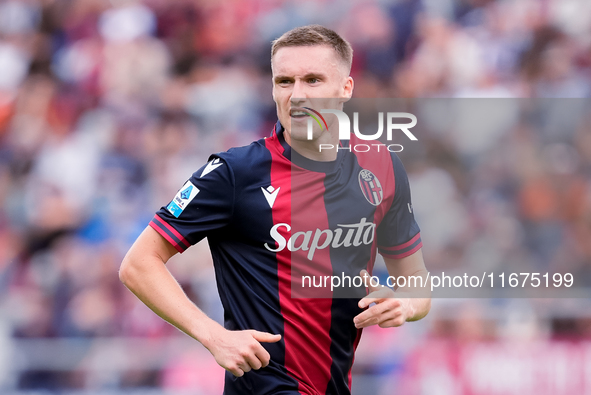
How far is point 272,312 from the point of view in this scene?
10.4 ft

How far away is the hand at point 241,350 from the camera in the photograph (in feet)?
9.29

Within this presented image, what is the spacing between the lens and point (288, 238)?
3.23 m

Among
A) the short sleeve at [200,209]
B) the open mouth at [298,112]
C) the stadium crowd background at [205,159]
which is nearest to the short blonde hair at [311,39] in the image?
the open mouth at [298,112]

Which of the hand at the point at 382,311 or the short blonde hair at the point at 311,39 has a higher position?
the short blonde hair at the point at 311,39

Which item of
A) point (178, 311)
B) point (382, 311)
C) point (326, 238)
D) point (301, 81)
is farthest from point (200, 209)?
point (382, 311)

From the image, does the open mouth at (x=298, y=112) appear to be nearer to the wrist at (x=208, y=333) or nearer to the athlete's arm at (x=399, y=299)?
the athlete's arm at (x=399, y=299)

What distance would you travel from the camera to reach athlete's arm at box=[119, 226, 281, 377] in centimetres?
286

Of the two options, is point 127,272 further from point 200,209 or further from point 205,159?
point 205,159

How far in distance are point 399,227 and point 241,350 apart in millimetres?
1108

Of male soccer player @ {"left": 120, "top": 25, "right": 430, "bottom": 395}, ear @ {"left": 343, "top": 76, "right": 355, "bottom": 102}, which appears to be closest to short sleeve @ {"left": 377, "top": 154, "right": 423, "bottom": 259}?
male soccer player @ {"left": 120, "top": 25, "right": 430, "bottom": 395}

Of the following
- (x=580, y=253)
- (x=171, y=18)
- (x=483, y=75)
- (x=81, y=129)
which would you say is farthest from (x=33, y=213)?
(x=580, y=253)

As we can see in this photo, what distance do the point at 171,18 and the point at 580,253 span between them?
5632 mm

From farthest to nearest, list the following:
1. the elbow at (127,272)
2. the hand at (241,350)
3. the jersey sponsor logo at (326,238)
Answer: the jersey sponsor logo at (326,238)
the elbow at (127,272)
the hand at (241,350)

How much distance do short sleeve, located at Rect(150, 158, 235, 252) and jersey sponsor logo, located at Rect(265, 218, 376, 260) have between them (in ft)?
→ 0.86
